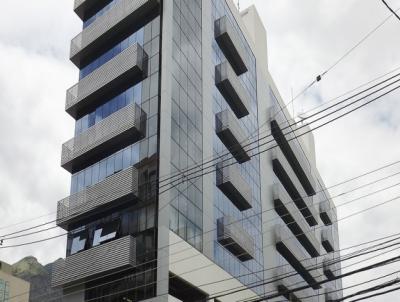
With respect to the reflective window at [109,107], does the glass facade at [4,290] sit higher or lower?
lower

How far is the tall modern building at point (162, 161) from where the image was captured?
4022cm

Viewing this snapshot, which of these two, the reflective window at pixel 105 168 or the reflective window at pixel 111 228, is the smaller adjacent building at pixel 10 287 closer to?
the reflective window at pixel 105 168

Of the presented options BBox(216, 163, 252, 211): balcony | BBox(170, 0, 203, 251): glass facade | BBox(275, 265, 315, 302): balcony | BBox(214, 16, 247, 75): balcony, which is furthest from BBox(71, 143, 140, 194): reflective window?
BBox(275, 265, 315, 302): balcony

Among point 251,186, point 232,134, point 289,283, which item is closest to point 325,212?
point 289,283

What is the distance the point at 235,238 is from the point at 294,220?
2433 cm

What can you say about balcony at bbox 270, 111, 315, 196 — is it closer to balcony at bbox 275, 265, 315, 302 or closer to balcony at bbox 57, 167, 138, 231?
balcony at bbox 275, 265, 315, 302

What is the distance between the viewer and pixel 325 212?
85.8 metres

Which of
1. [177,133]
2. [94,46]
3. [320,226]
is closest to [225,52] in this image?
[94,46]

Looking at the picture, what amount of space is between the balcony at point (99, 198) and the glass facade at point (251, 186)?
914 cm

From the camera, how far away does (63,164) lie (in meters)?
47.4

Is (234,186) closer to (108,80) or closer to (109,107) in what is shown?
(109,107)

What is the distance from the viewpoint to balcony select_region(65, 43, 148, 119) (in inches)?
1770

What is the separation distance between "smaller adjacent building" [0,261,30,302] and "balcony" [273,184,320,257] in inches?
1045

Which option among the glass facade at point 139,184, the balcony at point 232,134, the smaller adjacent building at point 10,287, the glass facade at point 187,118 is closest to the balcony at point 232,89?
the balcony at point 232,134
